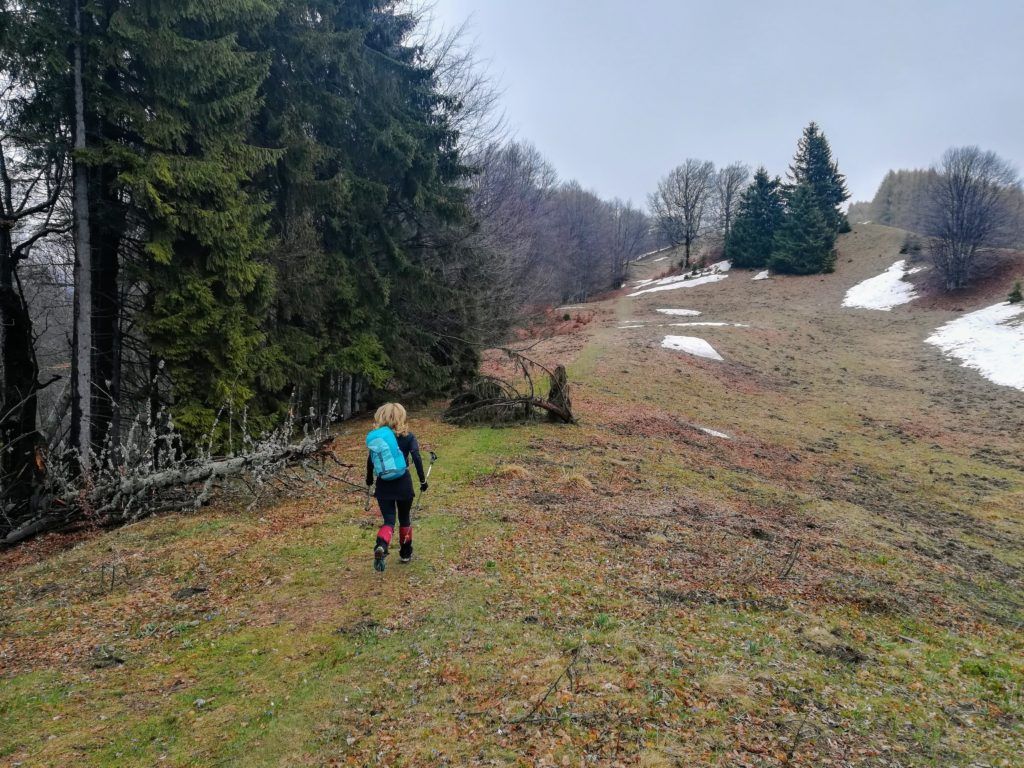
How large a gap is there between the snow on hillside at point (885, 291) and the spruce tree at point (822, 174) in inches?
→ 444

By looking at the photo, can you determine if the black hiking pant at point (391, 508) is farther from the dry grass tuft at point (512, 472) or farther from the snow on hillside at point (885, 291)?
the snow on hillside at point (885, 291)

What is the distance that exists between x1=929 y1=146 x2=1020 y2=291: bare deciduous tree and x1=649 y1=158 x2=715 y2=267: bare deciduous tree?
79.7 feet

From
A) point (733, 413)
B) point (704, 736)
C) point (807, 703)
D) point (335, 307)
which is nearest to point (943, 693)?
point (807, 703)

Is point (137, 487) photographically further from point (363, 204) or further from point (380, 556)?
point (363, 204)

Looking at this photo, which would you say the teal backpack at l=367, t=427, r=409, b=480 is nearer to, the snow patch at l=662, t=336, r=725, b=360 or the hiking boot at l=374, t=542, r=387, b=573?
the hiking boot at l=374, t=542, r=387, b=573

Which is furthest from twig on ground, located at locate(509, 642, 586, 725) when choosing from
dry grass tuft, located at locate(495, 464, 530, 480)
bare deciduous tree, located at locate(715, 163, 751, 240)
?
bare deciduous tree, located at locate(715, 163, 751, 240)

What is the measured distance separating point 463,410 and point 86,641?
10.1 meters

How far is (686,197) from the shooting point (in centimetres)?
6216

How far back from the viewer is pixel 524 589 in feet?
18.9

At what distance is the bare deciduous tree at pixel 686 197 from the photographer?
6284 cm

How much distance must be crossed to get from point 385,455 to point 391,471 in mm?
191

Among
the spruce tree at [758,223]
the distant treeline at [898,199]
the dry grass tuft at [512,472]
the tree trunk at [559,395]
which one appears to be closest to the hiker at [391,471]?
the dry grass tuft at [512,472]

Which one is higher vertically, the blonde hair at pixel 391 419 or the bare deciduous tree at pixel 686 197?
the bare deciduous tree at pixel 686 197

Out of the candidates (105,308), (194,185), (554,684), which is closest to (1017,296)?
(554,684)
